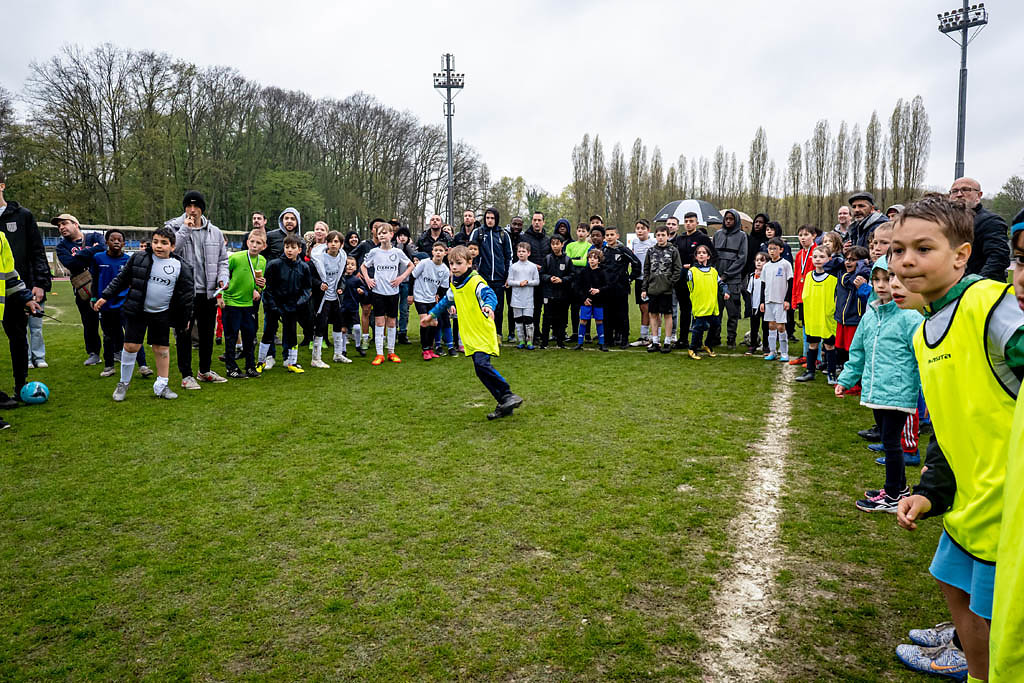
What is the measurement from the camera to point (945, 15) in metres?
19.5

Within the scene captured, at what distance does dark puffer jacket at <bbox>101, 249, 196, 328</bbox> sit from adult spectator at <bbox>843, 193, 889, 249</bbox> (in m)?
8.25

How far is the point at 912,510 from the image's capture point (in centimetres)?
213

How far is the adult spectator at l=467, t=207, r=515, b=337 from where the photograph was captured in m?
11.5

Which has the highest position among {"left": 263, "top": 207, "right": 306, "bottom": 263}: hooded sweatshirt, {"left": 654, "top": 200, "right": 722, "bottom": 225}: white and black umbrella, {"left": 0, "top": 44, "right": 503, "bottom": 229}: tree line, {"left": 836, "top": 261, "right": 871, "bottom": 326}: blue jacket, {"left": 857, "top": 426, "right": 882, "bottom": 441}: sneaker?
{"left": 0, "top": 44, "right": 503, "bottom": 229}: tree line

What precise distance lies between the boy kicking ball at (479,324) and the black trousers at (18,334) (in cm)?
464

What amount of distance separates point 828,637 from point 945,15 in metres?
23.2

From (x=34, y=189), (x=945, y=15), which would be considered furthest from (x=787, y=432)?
(x=34, y=189)

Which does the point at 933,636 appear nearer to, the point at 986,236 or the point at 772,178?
the point at 986,236

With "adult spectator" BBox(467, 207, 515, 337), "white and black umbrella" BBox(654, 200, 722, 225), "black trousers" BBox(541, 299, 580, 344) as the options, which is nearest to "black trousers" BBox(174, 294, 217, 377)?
"adult spectator" BBox(467, 207, 515, 337)

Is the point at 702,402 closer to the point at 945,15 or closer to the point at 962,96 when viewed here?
the point at 962,96

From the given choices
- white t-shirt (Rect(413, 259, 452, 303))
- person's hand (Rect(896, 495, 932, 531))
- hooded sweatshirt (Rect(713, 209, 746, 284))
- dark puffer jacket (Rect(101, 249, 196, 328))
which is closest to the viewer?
person's hand (Rect(896, 495, 932, 531))

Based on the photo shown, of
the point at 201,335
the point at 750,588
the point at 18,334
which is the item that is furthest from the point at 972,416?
the point at 18,334

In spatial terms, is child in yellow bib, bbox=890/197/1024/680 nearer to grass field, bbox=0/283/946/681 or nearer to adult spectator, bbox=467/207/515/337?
grass field, bbox=0/283/946/681

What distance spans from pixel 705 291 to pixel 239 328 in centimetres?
718
